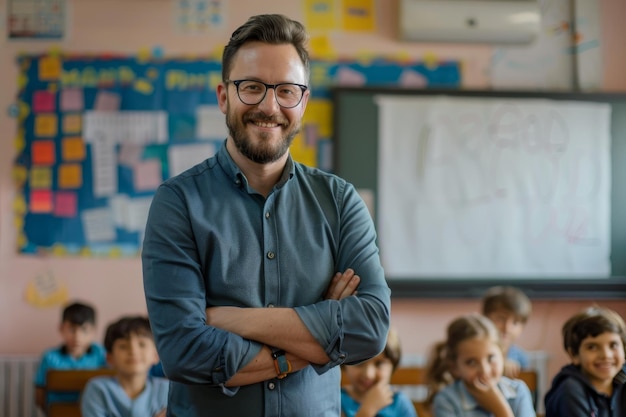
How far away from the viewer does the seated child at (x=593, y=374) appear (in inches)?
105

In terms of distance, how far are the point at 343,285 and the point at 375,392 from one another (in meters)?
1.39

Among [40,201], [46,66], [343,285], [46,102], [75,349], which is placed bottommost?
[75,349]

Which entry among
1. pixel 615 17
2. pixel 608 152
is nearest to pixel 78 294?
pixel 608 152

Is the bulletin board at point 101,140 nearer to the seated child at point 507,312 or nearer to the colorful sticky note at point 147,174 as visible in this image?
the colorful sticky note at point 147,174

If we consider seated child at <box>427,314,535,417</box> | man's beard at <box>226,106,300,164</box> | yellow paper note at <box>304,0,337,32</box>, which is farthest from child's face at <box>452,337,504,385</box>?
yellow paper note at <box>304,0,337,32</box>

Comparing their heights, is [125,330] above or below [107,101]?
below

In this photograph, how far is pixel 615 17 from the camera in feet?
15.6

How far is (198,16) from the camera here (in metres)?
4.52

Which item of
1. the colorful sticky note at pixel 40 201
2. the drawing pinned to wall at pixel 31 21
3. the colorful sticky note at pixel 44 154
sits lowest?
the colorful sticky note at pixel 40 201

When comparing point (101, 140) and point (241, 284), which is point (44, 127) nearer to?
point (101, 140)

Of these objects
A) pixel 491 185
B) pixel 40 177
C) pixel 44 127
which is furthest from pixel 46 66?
pixel 491 185

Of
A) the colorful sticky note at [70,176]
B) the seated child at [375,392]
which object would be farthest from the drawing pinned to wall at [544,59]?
the colorful sticky note at [70,176]

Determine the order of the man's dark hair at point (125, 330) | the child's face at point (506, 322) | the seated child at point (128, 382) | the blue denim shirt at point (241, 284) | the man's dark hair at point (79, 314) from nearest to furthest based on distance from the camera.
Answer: the blue denim shirt at point (241, 284)
the seated child at point (128, 382)
the man's dark hair at point (125, 330)
the child's face at point (506, 322)
the man's dark hair at point (79, 314)

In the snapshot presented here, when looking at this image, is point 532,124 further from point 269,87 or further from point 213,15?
point 269,87
